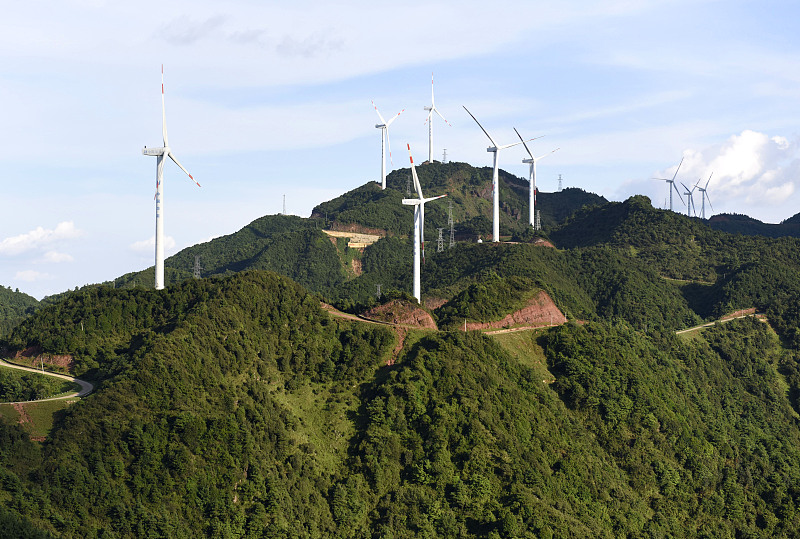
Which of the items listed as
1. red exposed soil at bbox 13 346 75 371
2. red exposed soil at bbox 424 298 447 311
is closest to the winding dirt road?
red exposed soil at bbox 13 346 75 371

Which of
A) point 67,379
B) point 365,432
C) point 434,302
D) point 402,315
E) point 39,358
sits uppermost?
point 434,302

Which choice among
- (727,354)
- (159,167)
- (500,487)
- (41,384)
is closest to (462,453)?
(500,487)

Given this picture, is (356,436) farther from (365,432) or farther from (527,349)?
(527,349)

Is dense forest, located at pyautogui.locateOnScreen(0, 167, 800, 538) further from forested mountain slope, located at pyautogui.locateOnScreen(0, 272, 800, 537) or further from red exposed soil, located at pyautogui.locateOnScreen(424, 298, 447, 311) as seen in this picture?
red exposed soil, located at pyautogui.locateOnScreen(424, 298, 447, 311)

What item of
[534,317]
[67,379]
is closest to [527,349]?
[534,317]

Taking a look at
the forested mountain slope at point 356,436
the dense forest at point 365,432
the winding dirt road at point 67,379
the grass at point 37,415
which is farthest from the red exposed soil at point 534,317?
the grass at point 37,415

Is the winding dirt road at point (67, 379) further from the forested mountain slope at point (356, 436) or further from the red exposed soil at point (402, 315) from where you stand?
the red exposed soil at point (402, 315)
